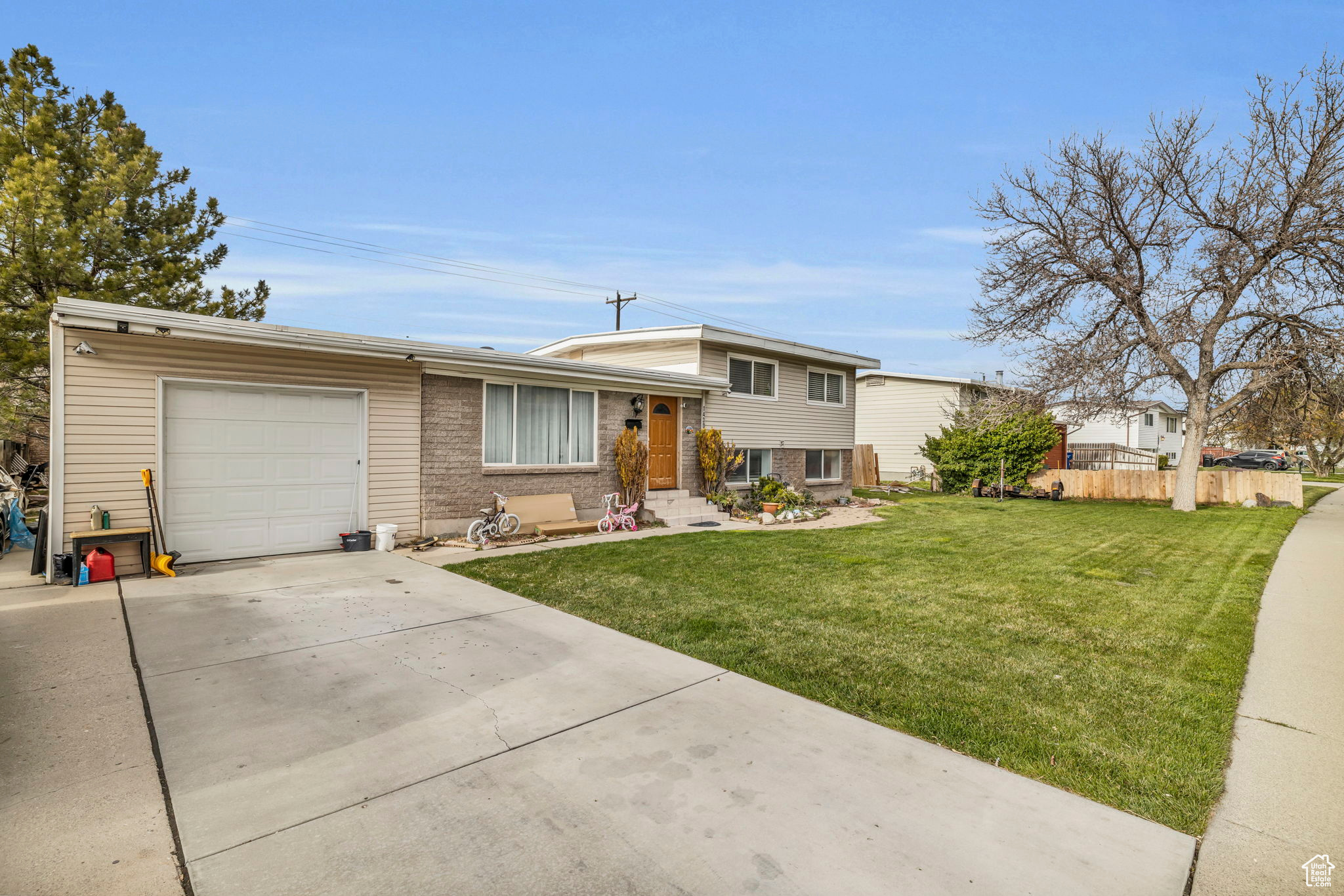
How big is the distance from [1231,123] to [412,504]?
1977 centimetres

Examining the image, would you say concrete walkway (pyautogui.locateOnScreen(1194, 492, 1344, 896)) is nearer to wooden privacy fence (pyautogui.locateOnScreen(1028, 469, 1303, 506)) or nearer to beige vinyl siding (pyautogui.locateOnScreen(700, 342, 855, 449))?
beige vinyl siding (pyautogui.locateOnScreen(700, 342, 855, 449))

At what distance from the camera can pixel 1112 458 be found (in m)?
26.1

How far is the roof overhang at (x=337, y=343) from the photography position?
6.82 meters

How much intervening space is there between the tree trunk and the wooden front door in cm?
1364

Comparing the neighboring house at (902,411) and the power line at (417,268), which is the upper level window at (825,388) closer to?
the neighboring house at (902,411)

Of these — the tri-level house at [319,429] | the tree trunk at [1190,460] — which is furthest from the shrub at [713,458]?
the tree trunk at [1190,460]

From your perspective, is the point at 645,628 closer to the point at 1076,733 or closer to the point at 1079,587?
the point at 1076,733

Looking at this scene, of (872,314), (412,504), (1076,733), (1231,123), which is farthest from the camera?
(872,314)

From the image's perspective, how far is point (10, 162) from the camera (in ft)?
40.8

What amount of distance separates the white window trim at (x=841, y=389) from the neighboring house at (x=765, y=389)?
25 millimetres

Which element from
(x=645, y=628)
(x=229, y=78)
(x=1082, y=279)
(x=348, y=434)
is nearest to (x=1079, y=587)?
(x=645, y=628)

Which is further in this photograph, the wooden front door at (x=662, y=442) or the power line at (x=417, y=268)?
the power line at (x=417, y=268)

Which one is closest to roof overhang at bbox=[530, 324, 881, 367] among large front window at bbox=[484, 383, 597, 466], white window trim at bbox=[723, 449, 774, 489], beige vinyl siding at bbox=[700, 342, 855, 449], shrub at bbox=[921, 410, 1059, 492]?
beige vinyl siding at bbox=[700, 342, 855, 449]

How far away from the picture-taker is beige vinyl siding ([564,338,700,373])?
45.6 ft
